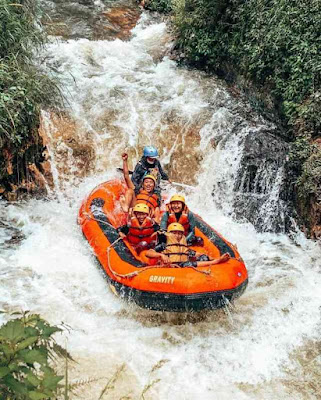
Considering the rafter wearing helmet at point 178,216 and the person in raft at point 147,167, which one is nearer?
the rafter wearing helmet at point 178,216

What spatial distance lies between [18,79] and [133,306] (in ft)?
10.8

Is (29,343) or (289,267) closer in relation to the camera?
(29,343)

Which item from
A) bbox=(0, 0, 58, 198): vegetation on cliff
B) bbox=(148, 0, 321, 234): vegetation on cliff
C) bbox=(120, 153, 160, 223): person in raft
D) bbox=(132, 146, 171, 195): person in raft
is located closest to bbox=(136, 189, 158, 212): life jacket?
bbox=(120, 153, 160, 223): person in raft

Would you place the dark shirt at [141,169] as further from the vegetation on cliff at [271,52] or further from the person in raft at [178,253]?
the vegetation on cliff at [271,52]

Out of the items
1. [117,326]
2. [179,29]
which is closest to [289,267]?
[117,326]

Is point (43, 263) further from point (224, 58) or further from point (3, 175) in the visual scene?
point (224, 58)

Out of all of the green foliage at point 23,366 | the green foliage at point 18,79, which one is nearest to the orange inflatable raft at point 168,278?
the green foliage at point 18,79

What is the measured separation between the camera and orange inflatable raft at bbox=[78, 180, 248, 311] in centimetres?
460

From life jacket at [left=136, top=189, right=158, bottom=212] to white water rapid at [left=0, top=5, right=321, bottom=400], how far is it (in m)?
0.99

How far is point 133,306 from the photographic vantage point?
4938 mm

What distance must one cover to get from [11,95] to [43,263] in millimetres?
2157

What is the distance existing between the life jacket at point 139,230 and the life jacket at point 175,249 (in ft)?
1.67

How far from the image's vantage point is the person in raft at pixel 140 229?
5.75 m

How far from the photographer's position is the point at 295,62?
7613 millimetres
